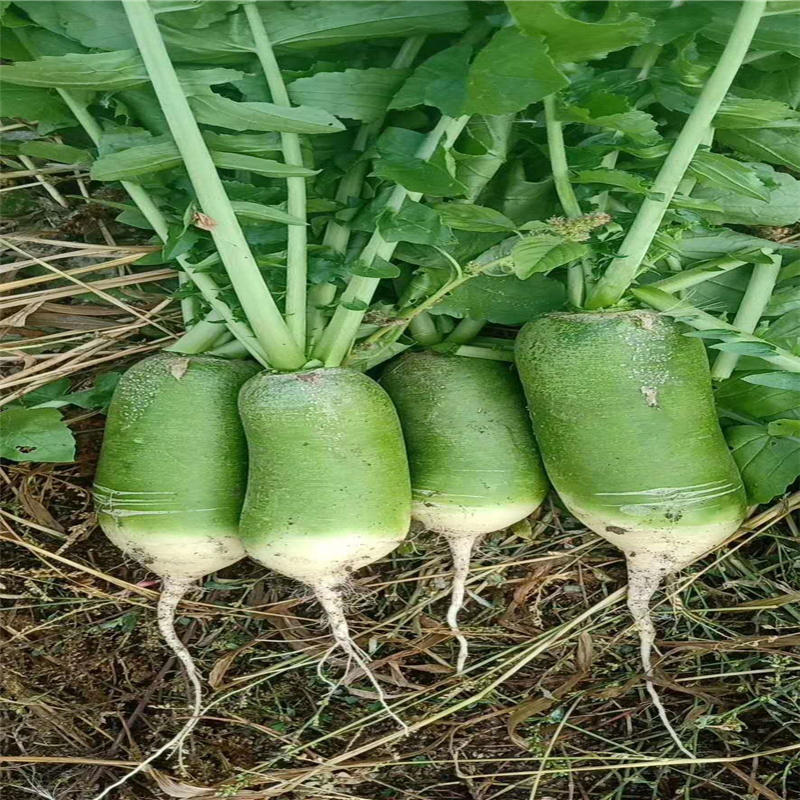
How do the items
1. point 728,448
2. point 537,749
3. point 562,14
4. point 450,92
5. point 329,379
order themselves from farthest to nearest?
point 537,749 → point 728,448 → point 329,379 → point 450,92 → point 562,14

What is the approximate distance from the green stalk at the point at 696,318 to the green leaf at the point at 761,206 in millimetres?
221

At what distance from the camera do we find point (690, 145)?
132 centimetres

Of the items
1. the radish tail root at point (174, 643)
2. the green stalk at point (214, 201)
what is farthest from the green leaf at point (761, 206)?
the radish tail root at point (174, 643)

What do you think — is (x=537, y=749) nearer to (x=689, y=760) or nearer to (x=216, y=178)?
(x=689, y=760)

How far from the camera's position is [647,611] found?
1747 mm

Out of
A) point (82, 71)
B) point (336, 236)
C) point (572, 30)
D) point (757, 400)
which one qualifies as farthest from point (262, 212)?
point (757, 400)

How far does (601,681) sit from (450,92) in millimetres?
1362

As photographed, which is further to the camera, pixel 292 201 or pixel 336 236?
pixel 336 236

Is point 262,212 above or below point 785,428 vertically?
above

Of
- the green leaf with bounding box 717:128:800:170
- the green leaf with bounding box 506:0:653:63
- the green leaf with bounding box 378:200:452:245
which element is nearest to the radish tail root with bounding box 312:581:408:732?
the green leaf with bounding box 378:200:452:245

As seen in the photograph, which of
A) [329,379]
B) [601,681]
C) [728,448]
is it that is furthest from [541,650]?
[329,379]

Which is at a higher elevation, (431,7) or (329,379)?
(431,7)

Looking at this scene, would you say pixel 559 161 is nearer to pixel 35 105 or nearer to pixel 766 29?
pixel 766 29

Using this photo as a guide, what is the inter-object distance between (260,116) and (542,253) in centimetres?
53
